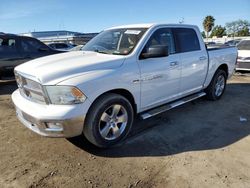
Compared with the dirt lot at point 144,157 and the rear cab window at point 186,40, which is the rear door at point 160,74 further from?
the dirt lot at point 144,157

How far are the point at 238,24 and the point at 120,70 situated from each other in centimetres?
10842

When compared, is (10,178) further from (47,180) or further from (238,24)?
(238,24)

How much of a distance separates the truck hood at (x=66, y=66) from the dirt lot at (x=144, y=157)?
3.82 feet

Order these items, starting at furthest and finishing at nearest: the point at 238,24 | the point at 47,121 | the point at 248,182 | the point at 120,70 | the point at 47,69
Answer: the point at 238,24
the point at 120,70
the point at 47,69
the point at 47,121
the point at 248,182

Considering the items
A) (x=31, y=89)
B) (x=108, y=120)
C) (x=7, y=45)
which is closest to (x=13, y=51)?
(x=7, y=45)

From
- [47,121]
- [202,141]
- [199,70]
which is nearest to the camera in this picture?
[47,121]

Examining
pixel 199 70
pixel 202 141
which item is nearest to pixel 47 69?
pixel 202 141

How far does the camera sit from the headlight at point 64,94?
10.9ft

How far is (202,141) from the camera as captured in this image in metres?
4.24

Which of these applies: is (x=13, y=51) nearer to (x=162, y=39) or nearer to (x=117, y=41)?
(x=117, y=41)

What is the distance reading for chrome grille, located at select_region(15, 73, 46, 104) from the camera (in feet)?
11.5

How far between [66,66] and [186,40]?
9.30ft

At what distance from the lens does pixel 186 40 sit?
5.38 meters

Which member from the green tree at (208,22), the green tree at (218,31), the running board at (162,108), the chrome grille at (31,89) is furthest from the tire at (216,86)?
the green tree at (218,31)
